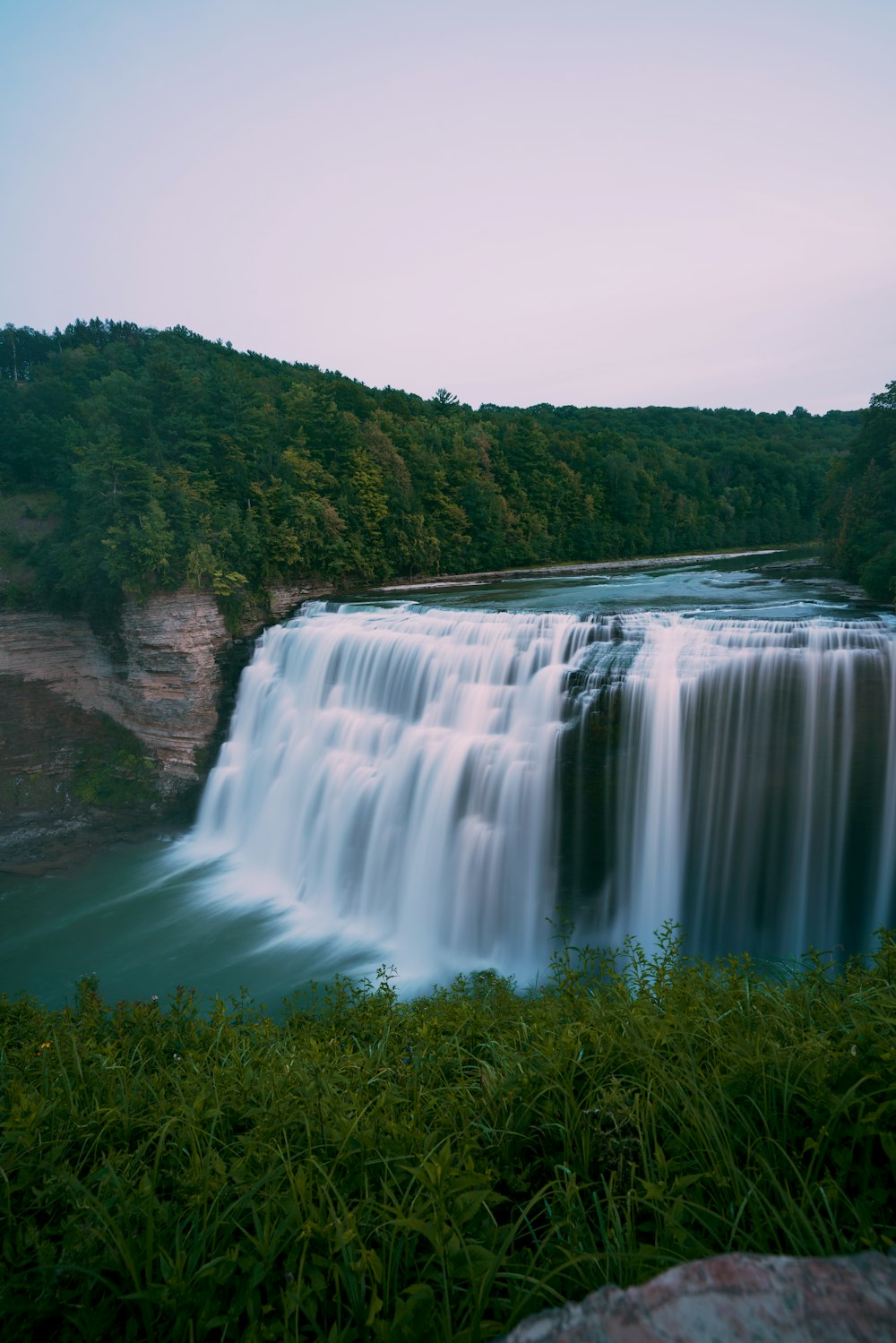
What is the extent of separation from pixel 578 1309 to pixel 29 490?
29670mm

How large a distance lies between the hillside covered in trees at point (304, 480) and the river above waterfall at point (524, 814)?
6566 mm

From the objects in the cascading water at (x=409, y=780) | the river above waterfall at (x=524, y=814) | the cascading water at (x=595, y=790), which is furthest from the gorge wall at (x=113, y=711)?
the cascading water at (x=595, y=790)

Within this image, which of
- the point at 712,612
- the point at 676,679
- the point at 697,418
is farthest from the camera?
the point at 697,418

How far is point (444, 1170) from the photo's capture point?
2.39 m

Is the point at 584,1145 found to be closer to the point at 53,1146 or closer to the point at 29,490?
the point at 53,1146

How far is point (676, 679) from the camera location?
479 inches

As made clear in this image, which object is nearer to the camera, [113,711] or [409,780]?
[409,780]

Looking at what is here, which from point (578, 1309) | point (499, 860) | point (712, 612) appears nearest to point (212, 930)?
point (499, 860)

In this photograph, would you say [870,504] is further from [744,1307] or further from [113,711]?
[113,711]

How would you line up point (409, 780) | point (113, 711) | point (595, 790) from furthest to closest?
point (113, 711), point (409, 780), point (595, 790)

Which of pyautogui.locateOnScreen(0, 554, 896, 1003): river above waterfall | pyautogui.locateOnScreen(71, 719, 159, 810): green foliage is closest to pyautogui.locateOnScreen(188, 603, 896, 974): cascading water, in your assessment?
pyautogui.locateOnScreen(0, 554, 896, 1003): river above waterfall

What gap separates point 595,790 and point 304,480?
1741 centimetres

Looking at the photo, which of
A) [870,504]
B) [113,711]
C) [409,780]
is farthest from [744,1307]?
[113,711]

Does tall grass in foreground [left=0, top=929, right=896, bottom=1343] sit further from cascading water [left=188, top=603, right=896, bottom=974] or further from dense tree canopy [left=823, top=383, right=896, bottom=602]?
dense tree canopy [left=823, top=383, right=896, bottom=602]
